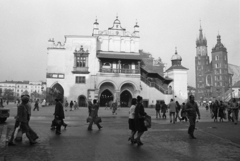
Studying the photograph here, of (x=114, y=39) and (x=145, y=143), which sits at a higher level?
(x=114, y=39)

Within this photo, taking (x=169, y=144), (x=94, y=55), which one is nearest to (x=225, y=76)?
(x=94, y=55)

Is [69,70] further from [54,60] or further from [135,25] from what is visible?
[135,25]

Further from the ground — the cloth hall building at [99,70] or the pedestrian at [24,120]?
the cloth hall building at [99,70]

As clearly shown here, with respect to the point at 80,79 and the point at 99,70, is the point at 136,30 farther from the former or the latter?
the point at 80,79

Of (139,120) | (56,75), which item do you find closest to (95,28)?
(56,75)

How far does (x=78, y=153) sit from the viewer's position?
7.13m

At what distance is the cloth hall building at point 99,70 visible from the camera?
4569 cm

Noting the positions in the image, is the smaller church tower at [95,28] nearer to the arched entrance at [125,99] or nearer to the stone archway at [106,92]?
the stone archway at [106,92]

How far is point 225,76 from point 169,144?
137 metres

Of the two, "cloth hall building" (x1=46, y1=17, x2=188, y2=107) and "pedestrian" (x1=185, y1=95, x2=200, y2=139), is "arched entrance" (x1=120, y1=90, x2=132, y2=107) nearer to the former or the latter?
"cloth hall building" (x1=46, y1=17, x2=188, y2=107)

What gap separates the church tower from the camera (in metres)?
144

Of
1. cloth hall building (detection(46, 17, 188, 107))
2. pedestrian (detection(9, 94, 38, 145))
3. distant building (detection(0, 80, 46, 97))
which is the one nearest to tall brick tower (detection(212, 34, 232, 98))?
cloth hall building (detection(46, 17, 188, 107))

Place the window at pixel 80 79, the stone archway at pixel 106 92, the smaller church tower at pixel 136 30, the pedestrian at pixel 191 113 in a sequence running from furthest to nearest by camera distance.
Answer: the smaller church tower at pixel 136 30 → the stone archway at pixel 106 92 → the window at pixel 80 79 → the pedestrian at pixel 191 113

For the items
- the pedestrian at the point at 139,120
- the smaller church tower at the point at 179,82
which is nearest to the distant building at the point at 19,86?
the smaller church tower at the point at 179,82
